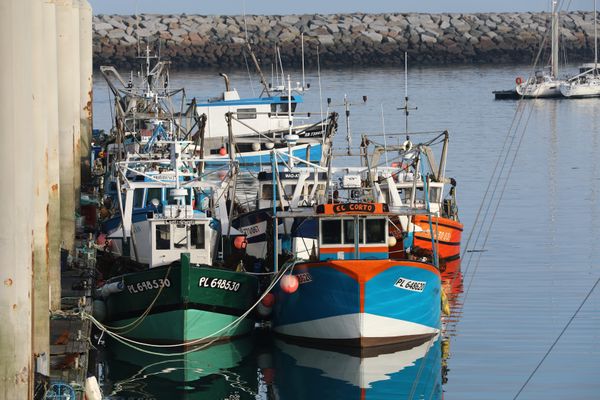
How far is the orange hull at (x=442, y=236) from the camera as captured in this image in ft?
97.1

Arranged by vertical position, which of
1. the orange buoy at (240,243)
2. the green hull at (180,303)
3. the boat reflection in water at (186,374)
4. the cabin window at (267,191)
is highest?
the cabin window at (267,191)

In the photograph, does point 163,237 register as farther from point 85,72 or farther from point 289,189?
point 85,72

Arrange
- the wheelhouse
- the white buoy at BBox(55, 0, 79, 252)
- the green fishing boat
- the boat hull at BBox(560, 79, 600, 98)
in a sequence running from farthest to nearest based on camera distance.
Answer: the boat hull at BBox(560, 79, 600, 98) → the white buoy at BBox(55, 0, 79, 252) → the wheelhouse → the green fishing boat

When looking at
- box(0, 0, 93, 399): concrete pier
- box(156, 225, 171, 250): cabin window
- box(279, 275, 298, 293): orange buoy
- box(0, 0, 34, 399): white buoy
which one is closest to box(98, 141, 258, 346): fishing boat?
box(156, 225, 171, 250): cabin window

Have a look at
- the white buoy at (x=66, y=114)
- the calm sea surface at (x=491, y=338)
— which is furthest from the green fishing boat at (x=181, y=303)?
the white buoy at (x=66, y=114)

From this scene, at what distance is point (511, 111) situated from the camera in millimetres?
76438

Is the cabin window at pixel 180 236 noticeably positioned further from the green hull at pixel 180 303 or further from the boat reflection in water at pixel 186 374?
the boat reflection in water at pixel 186 374

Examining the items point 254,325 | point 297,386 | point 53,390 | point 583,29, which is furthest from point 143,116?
point 583,29

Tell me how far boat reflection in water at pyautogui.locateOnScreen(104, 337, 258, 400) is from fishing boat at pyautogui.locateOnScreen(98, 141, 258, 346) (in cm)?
28

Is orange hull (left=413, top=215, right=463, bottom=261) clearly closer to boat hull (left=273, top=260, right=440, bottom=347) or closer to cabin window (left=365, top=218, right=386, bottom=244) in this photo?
cabin window (left=365, top=218, right=386, bottom=244)

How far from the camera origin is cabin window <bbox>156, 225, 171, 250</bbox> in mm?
23719

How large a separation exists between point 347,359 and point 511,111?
55.0 meters

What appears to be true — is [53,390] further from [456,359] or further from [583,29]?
[583,29]

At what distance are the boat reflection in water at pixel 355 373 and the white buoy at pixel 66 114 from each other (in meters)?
5.63
